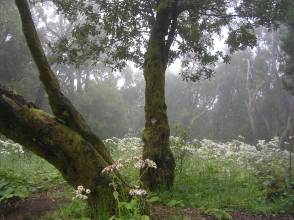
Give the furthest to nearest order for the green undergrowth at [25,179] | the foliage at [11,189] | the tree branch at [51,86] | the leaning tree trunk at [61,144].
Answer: the green undergrowth at [25,179], the foliage at [11,189], the tree branch at [51,86], the leaning tree trunk at [61,144]

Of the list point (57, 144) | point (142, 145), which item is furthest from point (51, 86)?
point (142, 145)

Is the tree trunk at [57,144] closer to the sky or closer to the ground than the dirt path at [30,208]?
closer to the sky

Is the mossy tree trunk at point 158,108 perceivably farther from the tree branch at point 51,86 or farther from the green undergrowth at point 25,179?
the tree branch at point 51,86

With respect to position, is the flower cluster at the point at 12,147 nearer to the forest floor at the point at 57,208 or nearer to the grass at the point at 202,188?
the grass at the point at 202,188

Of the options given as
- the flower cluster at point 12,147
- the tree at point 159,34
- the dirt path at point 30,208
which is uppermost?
the tree at point 159,34

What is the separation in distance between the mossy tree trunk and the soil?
56.1 inches

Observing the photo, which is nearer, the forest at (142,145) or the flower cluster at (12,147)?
the forest at (142,145)

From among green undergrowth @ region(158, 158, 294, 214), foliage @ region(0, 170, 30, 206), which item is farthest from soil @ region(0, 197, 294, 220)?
green undergrowth @ region(158, 158, 294, 214)

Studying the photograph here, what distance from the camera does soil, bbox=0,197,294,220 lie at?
593cm

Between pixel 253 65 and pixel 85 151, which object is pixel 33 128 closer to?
pixel 85 151

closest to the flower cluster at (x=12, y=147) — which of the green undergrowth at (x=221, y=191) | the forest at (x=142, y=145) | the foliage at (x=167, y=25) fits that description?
the forest at (x=142, y=145)

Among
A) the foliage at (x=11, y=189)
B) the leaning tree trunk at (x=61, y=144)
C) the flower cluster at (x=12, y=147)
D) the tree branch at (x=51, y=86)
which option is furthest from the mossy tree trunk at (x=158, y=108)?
the flower cluster at (x=12, y=147)

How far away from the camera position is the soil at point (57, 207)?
5.93 metres

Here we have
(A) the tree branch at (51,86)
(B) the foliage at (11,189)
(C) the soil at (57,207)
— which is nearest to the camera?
(A) the tree branch at (51,86)
